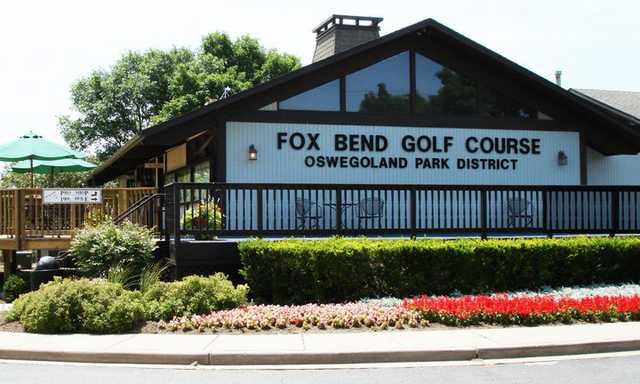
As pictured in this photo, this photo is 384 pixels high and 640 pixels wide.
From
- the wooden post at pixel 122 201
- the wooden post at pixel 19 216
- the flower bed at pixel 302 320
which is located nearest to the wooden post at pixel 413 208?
the flower bed at pixel 302 320

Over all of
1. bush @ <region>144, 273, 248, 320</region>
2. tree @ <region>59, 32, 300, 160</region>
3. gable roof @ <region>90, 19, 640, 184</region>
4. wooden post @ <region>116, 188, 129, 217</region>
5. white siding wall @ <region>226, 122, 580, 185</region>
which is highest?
tree @ <region>59, 32, 300, 160</region>

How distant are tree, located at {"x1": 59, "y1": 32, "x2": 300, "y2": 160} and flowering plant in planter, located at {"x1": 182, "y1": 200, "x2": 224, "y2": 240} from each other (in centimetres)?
3052

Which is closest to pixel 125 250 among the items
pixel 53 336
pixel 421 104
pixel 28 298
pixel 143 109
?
pixel 28 298

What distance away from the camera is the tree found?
1762 inches

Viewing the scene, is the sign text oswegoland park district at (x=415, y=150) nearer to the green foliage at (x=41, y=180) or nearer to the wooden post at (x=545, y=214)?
the wooden post at (x=545, y=214)

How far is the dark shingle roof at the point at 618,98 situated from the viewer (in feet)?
79.3

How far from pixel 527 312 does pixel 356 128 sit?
8026mm

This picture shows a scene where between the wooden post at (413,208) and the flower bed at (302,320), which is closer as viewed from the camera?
the flower bed at (302,320)

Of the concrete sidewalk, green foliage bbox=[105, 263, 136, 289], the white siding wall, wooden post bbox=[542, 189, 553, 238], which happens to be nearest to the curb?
the concrete sidewalk

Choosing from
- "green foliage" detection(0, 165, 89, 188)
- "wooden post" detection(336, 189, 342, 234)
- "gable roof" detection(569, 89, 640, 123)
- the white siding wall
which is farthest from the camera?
"green foliage" detection(0, 165, 89, 188)

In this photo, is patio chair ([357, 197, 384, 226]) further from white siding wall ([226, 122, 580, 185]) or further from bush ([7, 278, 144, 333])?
bush ([7, 278, 144, 333])

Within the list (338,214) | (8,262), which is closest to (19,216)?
(8,262)

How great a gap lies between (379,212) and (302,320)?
15.0ft

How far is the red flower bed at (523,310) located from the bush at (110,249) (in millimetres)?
5295
